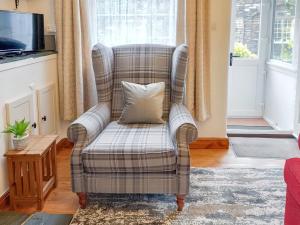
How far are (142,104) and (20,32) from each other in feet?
3.47

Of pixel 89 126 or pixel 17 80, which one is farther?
pixel 17 80

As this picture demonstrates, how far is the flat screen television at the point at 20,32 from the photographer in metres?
2.49

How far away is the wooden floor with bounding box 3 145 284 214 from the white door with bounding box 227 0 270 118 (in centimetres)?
170

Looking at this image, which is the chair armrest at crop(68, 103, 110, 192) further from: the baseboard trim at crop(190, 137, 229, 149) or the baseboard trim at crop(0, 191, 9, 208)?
the baseboard trim at crop(190, 137, 229, 149)

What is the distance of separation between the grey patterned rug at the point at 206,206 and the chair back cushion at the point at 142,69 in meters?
0.70

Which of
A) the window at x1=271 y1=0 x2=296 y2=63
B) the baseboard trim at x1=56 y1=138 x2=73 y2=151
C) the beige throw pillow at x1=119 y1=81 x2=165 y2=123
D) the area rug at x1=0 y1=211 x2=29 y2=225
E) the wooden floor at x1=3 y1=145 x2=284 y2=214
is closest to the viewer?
the area rug at x1=0 y1=211 x2=29 y2=225

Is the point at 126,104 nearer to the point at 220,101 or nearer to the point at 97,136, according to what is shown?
the point at 97,136

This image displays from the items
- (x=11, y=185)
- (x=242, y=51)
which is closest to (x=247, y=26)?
(x=242, y=51)

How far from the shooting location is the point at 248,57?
196 inches

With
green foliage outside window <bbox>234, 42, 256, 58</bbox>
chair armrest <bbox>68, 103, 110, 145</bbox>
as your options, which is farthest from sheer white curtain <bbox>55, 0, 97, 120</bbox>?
green foliage outside window <bbox>234, 42, 256, 58</bbox>

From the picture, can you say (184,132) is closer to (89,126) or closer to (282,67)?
(89,126)

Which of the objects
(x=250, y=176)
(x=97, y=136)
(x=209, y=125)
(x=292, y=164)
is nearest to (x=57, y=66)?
(x=97, y=136)

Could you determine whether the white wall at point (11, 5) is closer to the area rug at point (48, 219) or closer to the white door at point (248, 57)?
the area rug at point (48, 219)

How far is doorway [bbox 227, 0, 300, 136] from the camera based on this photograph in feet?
14.1
